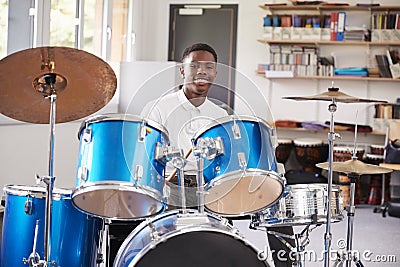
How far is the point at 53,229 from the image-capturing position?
3225 millimetres

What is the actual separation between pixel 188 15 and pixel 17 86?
5.17 metres

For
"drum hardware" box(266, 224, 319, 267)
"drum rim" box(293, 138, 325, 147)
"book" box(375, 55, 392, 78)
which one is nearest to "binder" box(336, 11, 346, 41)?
"book" box(375, 55, 392, 78)

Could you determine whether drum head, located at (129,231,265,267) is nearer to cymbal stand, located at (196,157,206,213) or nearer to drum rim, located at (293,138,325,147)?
cymbal stand, located at (196,157,206,213)

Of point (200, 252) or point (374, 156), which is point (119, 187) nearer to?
point (200, 252)

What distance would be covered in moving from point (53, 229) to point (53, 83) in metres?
0.64

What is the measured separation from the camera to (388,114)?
7395 millimetres

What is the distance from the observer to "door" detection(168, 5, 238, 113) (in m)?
8.01

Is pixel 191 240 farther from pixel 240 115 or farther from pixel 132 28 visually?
pixel 132 28

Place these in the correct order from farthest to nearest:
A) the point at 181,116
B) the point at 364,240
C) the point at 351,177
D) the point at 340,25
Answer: the point at 340,25 < the point at 364,240 < the point at 351,177 < the point at 181,116

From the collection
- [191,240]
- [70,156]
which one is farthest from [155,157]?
[70,156]

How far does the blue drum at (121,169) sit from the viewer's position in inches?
112

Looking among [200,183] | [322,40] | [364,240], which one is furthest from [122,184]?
[322,40]

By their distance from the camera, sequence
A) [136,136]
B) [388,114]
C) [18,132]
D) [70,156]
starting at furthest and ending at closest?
1. [388,114]
2. [70,156]
3. [18,132]
4. [136,136]

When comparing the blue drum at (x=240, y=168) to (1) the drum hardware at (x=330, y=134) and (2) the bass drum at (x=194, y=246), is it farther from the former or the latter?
(1) the drum hardware at (x=330, y=134)
